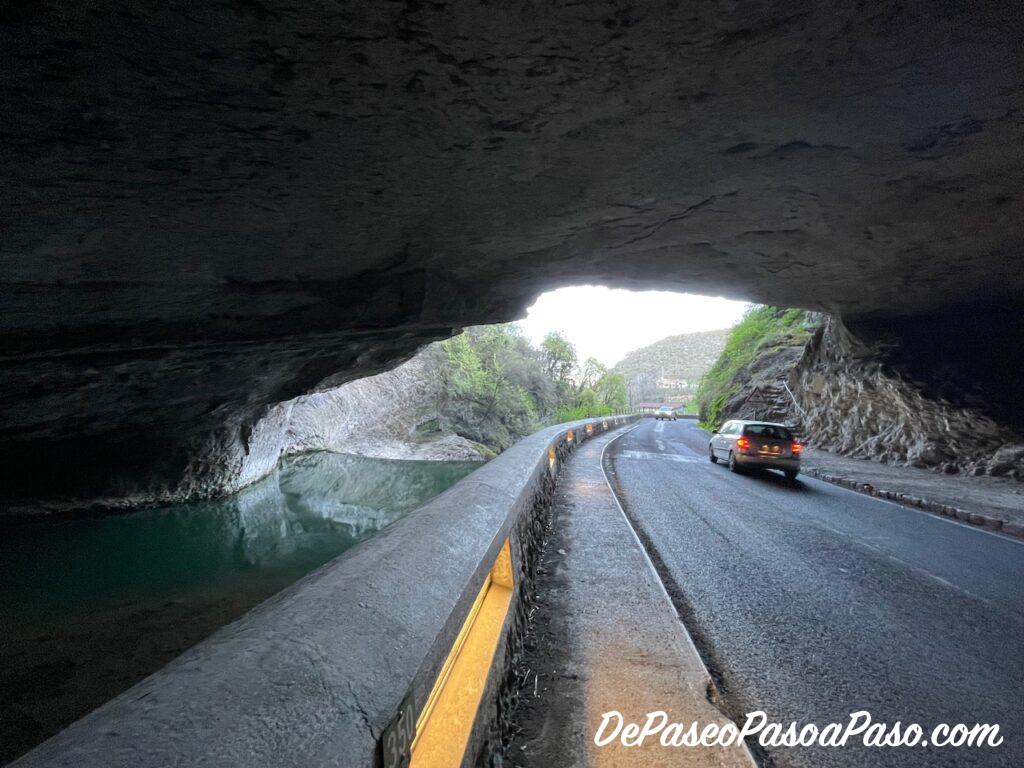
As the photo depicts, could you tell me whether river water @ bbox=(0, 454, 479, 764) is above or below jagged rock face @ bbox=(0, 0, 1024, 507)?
below

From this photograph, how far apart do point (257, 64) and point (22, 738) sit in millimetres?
5316

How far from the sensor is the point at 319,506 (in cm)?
1178

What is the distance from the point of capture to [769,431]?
1130 cm

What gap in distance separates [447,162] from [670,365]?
4713 inches

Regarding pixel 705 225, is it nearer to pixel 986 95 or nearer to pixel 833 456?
pixel 986 95

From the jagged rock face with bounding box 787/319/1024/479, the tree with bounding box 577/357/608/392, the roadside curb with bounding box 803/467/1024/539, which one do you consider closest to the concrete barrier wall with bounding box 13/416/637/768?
the roadside curb with bounding box 803/467/1024/539

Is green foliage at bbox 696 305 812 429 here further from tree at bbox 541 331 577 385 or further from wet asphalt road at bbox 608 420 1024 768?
wet asphalt road at bbox 608 420 1024 768

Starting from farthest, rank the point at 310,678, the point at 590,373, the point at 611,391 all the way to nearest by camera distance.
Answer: the point at 611,391
the point at 590,373
the point at 310,678

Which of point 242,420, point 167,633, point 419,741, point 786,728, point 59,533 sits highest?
point 419,741

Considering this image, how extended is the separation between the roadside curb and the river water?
8747 mm

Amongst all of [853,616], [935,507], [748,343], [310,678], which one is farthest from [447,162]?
[748,343]

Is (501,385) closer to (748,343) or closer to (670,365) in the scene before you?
(748,343)

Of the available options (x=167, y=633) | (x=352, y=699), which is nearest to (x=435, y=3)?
(x=352, y=699)

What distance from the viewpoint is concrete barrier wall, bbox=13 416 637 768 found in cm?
78
